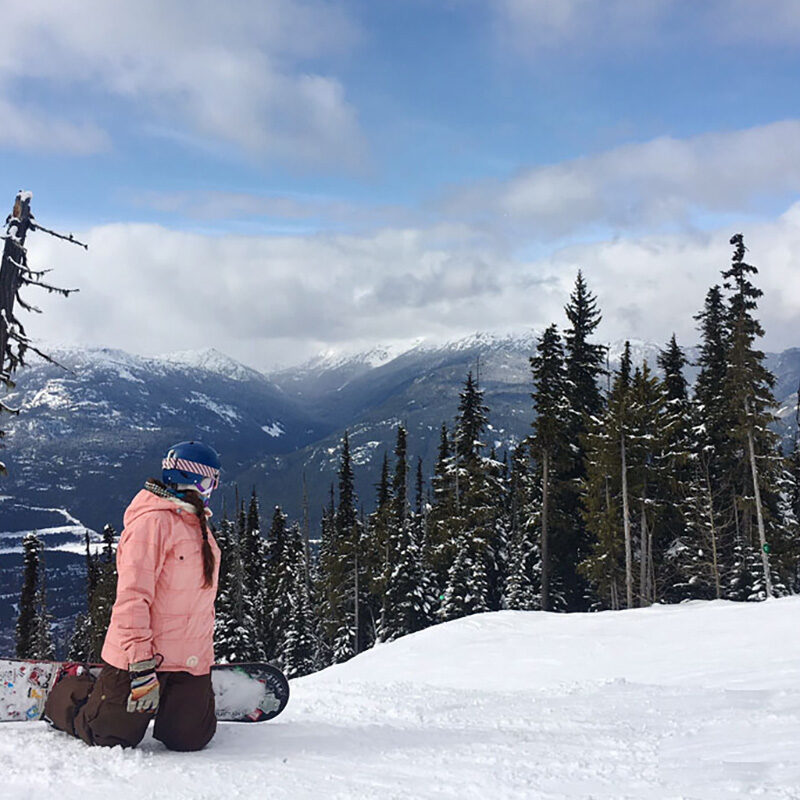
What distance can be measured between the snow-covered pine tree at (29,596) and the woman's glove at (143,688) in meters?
43.0

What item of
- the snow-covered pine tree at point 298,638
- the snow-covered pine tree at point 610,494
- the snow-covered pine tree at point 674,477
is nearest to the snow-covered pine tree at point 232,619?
the snow-covered pine tree at point 298,638

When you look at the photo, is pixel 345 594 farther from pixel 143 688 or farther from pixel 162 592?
pixel 143 688

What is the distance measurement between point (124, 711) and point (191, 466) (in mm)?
1732

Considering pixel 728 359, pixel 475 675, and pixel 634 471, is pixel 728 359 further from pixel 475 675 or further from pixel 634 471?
pixel 475 675

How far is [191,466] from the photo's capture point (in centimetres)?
502

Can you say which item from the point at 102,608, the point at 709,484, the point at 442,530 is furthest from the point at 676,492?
the point at 102,608

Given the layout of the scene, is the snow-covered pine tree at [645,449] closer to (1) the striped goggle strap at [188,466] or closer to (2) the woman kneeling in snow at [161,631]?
(1) the striped goggle strap at [188,466]

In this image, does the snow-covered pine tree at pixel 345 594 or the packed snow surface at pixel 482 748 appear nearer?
the packed snow surface at pixel 482 748

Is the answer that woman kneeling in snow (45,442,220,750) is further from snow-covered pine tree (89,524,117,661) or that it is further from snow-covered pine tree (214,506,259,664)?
snow-covered pine tree (89,524,117,661)

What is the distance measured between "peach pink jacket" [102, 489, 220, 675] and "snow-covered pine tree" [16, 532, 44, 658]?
1685 inches

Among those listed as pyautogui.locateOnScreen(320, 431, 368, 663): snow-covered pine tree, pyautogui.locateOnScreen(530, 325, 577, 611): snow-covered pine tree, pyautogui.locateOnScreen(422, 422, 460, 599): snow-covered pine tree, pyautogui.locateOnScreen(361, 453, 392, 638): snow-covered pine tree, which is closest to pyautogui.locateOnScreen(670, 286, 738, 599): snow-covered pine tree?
pyautogui.locateOnScreen(530, 325, 577, 611): snow-covered pine tree

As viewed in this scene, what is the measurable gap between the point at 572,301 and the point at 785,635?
88.5 feet

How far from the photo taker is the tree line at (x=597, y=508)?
2945cm

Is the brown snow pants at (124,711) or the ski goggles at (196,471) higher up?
the ski goggles at (196,471)
